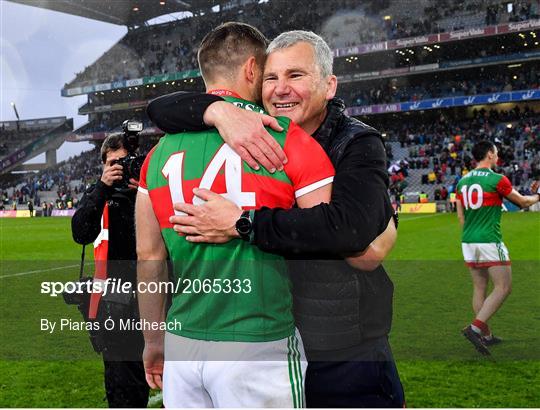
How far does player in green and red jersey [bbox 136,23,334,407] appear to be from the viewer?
60.9 inches

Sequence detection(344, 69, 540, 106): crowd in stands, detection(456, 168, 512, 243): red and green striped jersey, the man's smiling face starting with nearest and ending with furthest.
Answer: the man's smiling face → detection(456, 168, 512, 243): red and green striped jersey → detection(344, 69, 540, 106): crowd in stands

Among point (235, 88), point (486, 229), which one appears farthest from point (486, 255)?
point (235, 88)

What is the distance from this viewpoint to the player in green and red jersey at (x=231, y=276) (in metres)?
1.55

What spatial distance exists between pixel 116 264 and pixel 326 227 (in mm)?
1677

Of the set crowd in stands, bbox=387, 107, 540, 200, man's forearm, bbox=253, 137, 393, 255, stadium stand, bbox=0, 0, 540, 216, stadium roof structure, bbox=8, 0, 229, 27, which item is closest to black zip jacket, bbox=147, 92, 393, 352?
man's forearm, bbox=253, 137, 393, 255

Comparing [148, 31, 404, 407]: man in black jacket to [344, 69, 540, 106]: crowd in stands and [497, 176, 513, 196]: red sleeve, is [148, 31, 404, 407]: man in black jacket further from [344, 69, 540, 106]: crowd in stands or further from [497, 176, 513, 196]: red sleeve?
[344, 69, 540, 106]: crowd in stands

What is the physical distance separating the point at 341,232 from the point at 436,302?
18.6ft

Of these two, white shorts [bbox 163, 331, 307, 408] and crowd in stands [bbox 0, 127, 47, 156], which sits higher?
crowd in stands [bbox 0, 127, 47, 156]

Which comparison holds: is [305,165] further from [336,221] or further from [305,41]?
[305,41]

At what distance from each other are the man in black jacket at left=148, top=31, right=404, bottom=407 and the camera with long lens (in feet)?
3.23

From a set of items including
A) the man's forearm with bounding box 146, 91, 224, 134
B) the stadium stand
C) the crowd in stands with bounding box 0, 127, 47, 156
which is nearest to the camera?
the man's forearm with bounding box 146, 91, 224, 134

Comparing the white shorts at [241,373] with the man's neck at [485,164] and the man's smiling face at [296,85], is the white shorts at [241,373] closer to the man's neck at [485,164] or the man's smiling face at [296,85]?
the man's smiling face at [296,85]

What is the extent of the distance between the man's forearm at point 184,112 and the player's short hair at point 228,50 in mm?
77

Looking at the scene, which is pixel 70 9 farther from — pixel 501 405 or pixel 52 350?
pixel 501 405
